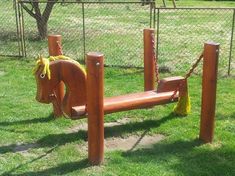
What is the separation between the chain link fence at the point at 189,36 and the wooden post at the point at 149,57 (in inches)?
64.3

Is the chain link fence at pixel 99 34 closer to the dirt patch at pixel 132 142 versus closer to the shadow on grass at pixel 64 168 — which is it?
the dirt patch at pixel 132 142

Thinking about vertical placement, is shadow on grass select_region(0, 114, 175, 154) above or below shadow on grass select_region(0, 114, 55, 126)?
below

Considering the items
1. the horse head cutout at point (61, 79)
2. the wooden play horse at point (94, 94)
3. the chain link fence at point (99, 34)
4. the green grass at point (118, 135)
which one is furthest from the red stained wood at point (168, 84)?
the chain link fence at point (99, 34)

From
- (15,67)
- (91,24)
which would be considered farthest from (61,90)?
(91,24)

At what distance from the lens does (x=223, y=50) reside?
980cm

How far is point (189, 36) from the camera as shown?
11.4 metres

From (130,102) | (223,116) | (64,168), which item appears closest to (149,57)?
(130,102)

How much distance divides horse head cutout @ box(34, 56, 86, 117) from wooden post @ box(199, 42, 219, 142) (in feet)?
4.25

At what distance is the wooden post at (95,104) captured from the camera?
4.09 meters

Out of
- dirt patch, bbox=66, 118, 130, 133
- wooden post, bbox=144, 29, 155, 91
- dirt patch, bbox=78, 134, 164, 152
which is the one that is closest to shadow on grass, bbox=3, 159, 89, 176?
dirt patch, bbox=78, 134, 164, 152

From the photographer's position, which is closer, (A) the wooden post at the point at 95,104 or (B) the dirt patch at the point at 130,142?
(A) the wooden post at the point at 95,104

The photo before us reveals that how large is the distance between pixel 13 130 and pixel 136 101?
4.95 ft

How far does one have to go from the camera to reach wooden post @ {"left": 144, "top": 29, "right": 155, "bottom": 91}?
576 cm

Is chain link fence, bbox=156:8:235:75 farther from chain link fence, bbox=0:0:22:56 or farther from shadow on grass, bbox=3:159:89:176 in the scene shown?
shadow on grass, bbox=3:159:89:176
